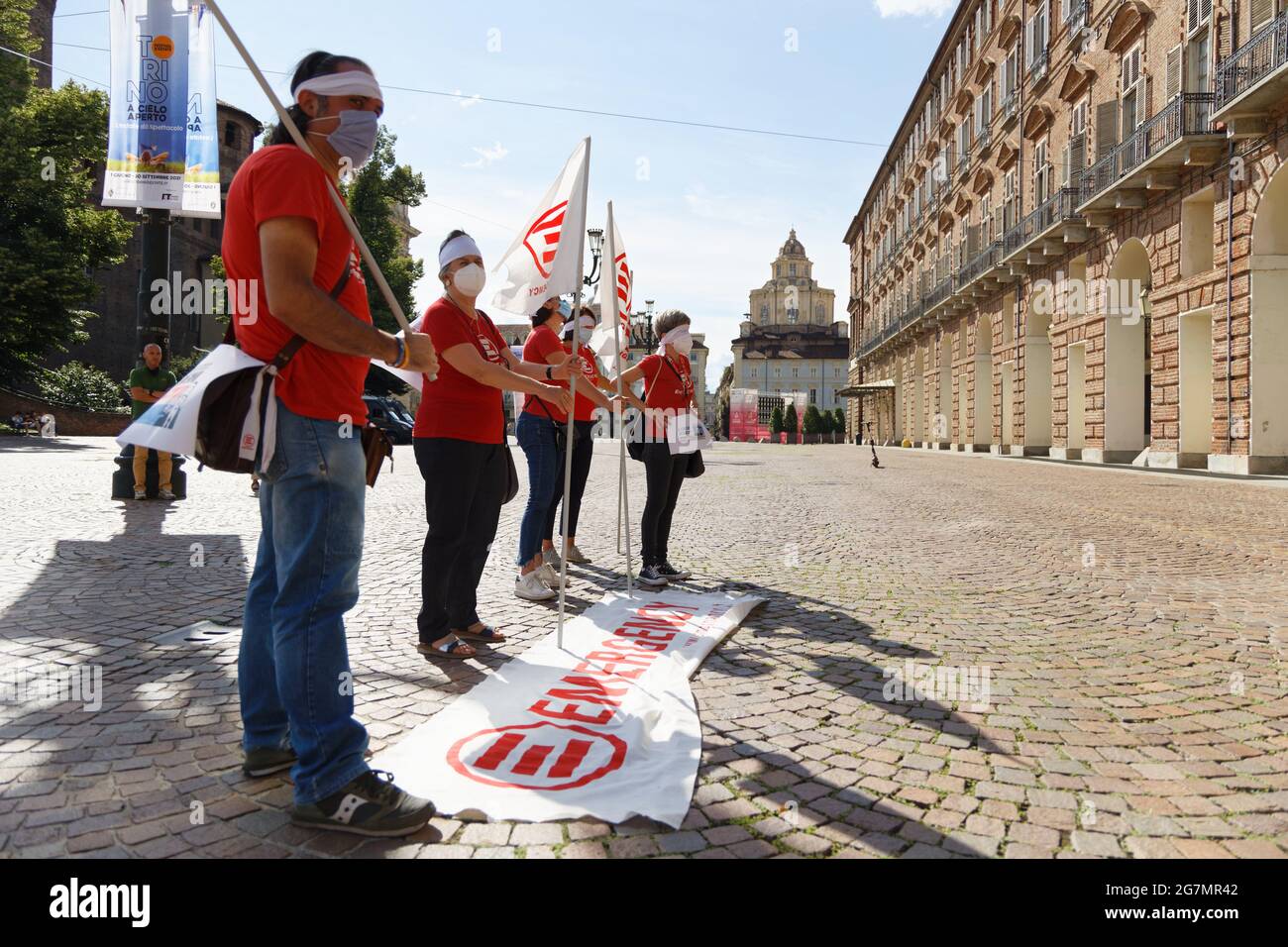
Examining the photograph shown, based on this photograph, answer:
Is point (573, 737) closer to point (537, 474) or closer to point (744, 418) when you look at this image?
→ point (537, 474)

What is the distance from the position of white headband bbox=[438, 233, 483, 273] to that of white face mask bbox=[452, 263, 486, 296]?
0.07 m

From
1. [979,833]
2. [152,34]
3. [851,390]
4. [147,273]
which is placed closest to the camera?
[979,833]

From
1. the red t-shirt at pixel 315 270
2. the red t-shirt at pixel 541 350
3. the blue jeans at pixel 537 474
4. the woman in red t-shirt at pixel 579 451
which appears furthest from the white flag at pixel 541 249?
the red t-shirt at pixel 315 270

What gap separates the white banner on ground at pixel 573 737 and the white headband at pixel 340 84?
6.39ft

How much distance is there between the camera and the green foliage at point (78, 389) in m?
29.3

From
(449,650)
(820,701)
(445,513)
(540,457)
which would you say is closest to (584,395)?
(540,457)

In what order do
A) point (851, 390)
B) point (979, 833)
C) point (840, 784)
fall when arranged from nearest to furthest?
point (979, 833)
point (840, 784)
point (851, 390)

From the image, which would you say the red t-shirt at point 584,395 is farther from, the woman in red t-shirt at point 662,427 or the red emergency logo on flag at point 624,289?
the red emergency logo on flag at point 624,289

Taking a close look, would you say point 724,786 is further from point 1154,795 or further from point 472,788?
point 1154,795

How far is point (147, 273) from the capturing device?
9.29 meters

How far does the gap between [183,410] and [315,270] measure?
18.8 inches
